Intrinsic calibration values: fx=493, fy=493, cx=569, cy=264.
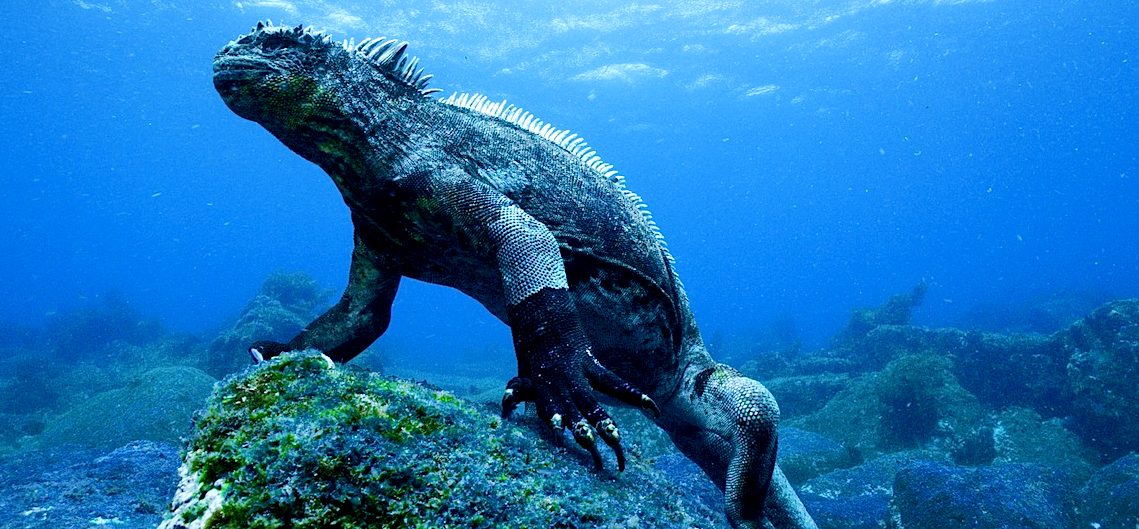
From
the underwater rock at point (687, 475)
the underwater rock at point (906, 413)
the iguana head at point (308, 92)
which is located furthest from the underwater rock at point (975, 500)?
the iguana head at point (308, 92)

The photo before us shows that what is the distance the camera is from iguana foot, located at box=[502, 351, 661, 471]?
1.88 meters

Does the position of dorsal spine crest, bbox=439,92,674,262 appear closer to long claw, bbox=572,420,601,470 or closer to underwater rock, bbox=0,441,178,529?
long claw, bbox=572,420,601,470

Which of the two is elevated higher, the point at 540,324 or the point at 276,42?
the point at 276,42

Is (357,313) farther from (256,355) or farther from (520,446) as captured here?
(520,446)

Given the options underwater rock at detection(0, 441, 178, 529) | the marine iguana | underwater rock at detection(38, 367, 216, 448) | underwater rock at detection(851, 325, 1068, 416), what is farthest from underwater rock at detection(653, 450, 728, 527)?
underwater rock at detection(851, 325, 1068, 416)

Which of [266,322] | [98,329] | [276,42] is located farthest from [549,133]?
[98,329]

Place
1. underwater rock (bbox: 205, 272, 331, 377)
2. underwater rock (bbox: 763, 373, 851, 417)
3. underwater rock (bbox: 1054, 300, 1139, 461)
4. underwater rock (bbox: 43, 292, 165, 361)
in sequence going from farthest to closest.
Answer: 1. underwater rock (bbox: 43, 292, 165, 361)
2. underwater rock (bbox: 205, 272, 331, 377)
3. underwater rock (bbox: 763, 373, 851, 417)
4. underwater rock (bbox: 1054, 300, 1139, 461)

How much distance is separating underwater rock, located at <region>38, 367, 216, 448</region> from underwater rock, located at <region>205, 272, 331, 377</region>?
3.54 m

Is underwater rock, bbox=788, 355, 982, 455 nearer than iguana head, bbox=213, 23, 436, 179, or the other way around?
iguana head, bbox=213, 23, 436, 179

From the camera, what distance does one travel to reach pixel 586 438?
1838 mm

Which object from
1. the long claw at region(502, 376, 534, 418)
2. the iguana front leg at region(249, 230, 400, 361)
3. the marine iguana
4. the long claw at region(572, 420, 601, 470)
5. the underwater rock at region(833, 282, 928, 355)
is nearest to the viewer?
the long claw at region(572, 420, 601, 470)

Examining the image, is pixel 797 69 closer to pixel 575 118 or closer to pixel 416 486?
pixel 575 118

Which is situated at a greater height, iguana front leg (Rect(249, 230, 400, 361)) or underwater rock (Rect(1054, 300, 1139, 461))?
underwater rock (Rect(1054, 300, 1139, 461))

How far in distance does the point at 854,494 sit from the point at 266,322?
Answer: 59.2 ft
